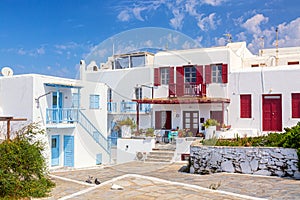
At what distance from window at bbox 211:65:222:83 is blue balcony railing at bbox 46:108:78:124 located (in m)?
8.27

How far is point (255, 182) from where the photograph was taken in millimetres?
9070

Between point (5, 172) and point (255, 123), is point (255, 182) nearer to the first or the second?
point (5, 172)

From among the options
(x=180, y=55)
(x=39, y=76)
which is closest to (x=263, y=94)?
(x=180, y=55)

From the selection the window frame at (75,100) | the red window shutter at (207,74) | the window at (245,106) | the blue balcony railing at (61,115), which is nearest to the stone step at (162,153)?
the window at (245,106)

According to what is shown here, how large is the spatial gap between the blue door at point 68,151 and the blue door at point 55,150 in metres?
0.50

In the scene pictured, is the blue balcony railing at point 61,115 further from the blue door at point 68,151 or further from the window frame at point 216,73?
the window frame at point 216,73

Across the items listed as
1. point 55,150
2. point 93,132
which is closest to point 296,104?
point 93,132

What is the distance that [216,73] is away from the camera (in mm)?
20266

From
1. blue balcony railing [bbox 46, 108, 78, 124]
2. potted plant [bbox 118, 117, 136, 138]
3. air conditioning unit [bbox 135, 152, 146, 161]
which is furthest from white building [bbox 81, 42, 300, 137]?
blue balcony railing [bbox 46, 108, 78, 124]

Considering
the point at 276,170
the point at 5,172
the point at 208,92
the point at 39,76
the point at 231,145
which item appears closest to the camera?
the point at 5,172

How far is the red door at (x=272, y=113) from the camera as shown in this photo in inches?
729

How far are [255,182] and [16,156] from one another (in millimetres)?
6045

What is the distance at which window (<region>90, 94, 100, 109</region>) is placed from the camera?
2225 centimetres

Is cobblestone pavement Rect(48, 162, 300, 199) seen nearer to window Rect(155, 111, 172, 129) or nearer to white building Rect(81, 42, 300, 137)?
white building Rect(81, 42, 300, 137)
